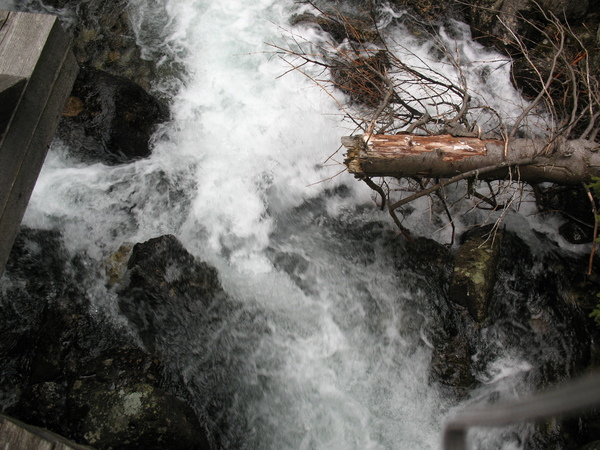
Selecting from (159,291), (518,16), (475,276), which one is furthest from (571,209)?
(159,291)

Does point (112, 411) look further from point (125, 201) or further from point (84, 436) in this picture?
point (125, 201)

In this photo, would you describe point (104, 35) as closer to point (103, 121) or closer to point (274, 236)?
point (103, 121)

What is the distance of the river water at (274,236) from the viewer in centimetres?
438

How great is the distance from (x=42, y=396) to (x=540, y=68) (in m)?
6.66

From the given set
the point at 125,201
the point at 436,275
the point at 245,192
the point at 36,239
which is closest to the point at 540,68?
the point at 436,275

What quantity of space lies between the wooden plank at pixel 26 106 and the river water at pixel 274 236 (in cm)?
159

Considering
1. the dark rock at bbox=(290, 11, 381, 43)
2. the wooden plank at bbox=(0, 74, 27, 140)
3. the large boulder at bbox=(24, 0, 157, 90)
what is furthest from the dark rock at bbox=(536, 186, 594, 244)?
the large boulder at bbox=(24, 0, 157, 90)

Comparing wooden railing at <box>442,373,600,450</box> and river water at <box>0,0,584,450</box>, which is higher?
wooden railing at <box>442,373,600,450</box>

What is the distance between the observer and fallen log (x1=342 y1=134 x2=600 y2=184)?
12.1 feet

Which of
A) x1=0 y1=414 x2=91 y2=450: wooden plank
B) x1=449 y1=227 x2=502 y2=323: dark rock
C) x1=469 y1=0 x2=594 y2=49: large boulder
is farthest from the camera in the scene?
x1=469 y1=0 x2=594 y2=49: large boulder

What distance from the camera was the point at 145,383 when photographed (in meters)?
3.97

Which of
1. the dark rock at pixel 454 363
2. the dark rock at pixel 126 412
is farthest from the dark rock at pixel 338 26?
the dark rock at pixel 126 412

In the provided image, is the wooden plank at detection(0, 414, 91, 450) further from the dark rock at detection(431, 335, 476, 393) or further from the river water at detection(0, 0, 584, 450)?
the dark rock at detection(431, 335, 476, 393)

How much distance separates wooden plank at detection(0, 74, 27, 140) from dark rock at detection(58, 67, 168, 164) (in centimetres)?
231
